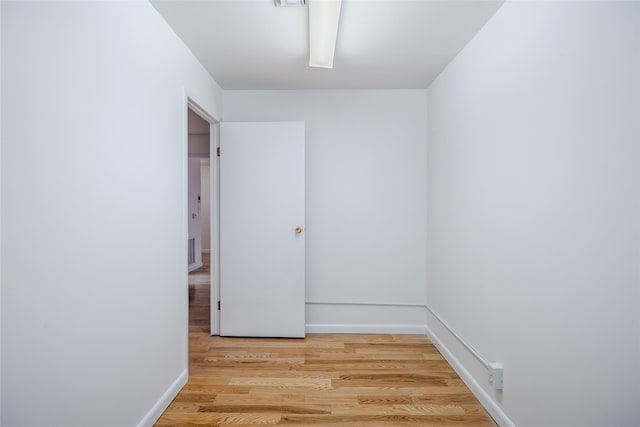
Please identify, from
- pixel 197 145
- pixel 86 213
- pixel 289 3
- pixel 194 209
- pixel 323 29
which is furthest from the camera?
pixel 194 209

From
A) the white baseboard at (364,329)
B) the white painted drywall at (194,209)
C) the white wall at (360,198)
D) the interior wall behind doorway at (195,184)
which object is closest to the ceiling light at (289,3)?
the white wall at (360,198)

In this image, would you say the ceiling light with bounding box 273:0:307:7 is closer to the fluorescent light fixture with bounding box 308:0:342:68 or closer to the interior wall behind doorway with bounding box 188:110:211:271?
the fluorescent light fixture with bounding box 308:0:342:68

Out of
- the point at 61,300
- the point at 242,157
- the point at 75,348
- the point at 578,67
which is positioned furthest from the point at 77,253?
the point at 578,67

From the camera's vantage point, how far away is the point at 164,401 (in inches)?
72.7

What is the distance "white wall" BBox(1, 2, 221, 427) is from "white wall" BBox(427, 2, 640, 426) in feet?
6.34

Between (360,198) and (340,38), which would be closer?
(340,38)

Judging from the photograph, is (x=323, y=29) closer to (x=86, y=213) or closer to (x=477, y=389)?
(x=86, y=213)

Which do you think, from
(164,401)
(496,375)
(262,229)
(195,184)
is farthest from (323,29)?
(195,184)

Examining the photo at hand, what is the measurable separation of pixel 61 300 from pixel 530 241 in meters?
1.98

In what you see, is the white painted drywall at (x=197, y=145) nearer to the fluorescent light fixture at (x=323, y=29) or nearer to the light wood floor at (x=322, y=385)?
the light wood floor at (x=322, y=385)

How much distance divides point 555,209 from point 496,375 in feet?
3.30

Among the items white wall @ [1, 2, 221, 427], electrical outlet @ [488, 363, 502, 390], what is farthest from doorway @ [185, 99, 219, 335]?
electrical outlet @ [488, 363, 502, 390]

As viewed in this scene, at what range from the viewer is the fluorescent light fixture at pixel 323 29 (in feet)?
5.31

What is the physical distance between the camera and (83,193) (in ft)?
3.99
